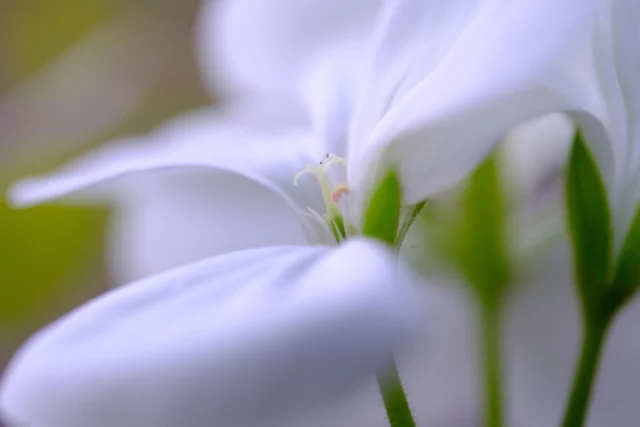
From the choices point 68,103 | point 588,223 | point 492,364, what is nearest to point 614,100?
point 588,223

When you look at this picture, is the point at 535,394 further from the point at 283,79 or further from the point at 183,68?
the point at 183,68

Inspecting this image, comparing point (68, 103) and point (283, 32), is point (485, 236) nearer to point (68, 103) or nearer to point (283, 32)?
point (283, 32)

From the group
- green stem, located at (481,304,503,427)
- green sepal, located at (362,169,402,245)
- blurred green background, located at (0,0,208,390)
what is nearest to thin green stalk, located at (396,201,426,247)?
green sepal, located at (362,169,402,245)

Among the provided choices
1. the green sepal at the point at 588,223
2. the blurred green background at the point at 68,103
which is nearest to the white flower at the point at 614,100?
the green sepal at the point at 588,223

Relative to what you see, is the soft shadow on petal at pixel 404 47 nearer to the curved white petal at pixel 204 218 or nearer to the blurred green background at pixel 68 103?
the curved white petal at pixel 204 218

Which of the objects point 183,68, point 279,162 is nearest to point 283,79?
point 279,162

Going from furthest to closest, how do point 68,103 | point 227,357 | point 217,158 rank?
1. point 68,103
2. point 217,158
3. point 227,357

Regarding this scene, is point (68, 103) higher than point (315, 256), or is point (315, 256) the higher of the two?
point (68, 103)
